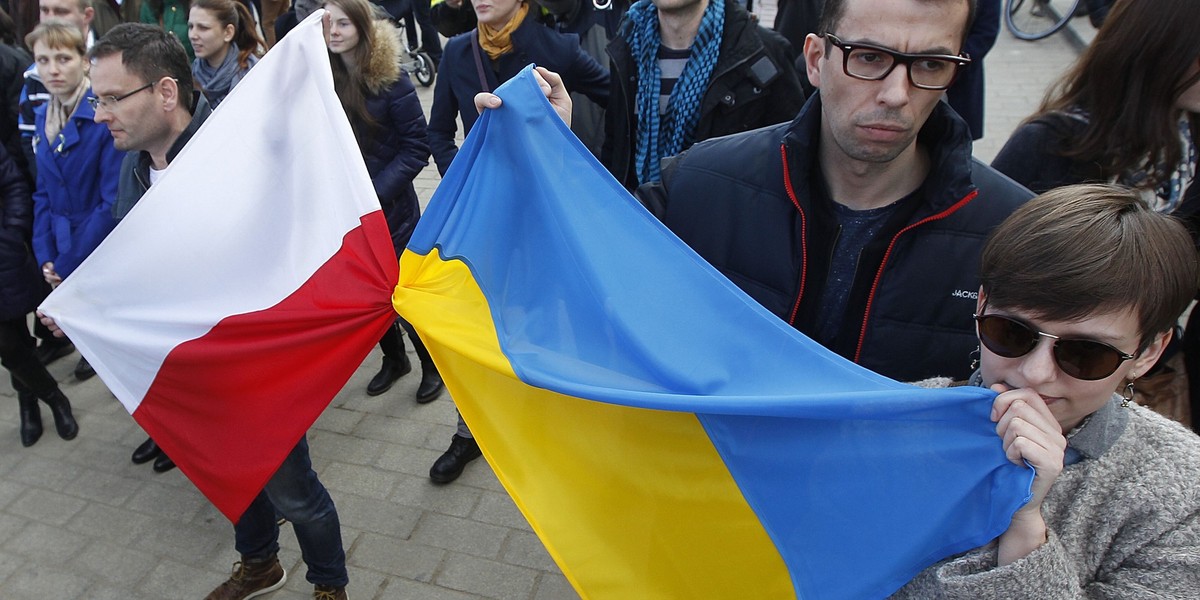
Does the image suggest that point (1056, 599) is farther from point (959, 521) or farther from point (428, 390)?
point (428, 390)

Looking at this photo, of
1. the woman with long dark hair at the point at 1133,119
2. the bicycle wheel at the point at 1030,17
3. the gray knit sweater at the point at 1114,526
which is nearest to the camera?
the gray knit sweater at the point at 1114,526

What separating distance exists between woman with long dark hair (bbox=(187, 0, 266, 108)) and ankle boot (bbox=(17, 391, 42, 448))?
72.6 inches

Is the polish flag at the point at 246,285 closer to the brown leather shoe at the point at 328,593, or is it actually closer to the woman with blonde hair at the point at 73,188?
the brown leather shoe at the point at 328,593

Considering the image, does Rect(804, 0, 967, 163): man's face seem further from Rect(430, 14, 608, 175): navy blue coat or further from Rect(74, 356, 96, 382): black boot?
Rect(74, 356, 96, 382): black boot

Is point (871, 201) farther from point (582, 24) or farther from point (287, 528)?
point (582, 24)

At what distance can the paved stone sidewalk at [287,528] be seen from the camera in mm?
3467

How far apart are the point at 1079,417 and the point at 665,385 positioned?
0.74 meters

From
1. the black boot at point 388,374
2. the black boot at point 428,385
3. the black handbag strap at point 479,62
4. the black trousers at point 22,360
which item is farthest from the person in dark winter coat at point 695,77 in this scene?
the black trousers at point 22,360

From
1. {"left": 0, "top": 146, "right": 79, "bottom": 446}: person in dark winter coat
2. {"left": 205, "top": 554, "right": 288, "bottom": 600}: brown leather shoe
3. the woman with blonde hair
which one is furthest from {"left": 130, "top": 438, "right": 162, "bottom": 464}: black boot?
{"left": 205, "top": 554, "right": 288, "bottom": 600}: brown leather shoe

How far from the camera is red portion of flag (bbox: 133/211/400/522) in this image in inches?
95.8

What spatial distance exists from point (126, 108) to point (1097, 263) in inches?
120

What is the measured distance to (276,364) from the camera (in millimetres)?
2457

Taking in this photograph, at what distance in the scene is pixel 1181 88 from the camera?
2400 millimetres

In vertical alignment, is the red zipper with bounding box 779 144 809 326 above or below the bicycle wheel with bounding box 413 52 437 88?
above
